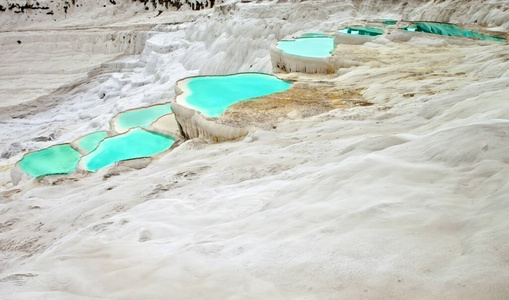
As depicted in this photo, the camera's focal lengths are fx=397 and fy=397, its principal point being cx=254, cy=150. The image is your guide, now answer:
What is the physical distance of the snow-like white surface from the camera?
1860 mm

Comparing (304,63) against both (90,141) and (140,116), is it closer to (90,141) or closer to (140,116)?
(140,116)

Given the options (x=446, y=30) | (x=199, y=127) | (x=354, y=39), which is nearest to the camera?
(x=199, y=127)

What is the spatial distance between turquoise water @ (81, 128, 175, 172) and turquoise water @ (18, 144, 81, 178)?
0.42m

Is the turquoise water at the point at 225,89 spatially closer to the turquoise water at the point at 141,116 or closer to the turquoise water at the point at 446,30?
the turquoise water at the point at 141,116

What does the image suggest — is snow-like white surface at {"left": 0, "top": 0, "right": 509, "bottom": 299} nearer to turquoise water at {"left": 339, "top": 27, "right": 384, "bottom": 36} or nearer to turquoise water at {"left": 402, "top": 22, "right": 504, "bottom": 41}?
turquoise water at {"left": 402, "top": 22, "right": 504, "bottom": 41}

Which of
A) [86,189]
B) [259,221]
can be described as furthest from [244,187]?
[86,189]

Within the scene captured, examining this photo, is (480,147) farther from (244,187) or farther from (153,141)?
(153,141)

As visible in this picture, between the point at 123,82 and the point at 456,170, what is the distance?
17570 mm

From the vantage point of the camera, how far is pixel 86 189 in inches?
222

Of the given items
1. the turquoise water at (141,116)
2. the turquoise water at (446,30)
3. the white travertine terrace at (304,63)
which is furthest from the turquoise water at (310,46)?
the turquoise water at (141,116)

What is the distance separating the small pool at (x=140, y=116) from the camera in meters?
8.91

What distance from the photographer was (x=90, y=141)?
894cm

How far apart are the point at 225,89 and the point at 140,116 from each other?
2.74 metres

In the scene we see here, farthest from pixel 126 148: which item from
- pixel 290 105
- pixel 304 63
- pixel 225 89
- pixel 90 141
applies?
pixel 304 63
